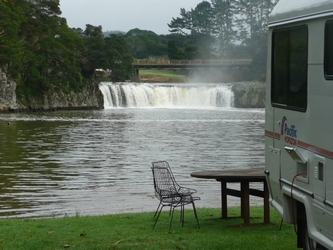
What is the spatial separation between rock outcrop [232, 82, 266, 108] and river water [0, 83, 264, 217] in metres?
26.2

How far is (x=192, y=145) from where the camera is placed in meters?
34.2

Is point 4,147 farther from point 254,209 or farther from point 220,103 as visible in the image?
point 220,103

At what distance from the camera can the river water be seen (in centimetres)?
1681

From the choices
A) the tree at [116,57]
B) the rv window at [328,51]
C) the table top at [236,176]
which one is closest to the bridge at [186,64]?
the tree at [116,57]

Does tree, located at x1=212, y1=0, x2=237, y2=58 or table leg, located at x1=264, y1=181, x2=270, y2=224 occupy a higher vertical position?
tree, located at x1=212, y1=0, x2=237, y2=58

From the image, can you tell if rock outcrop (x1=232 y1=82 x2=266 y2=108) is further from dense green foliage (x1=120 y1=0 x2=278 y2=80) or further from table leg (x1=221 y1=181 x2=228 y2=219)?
table leg (x1=221 y1=181 x2=228 y2=219)

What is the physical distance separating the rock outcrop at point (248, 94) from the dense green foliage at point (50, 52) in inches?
516

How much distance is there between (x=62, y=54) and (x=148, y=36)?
267 ft

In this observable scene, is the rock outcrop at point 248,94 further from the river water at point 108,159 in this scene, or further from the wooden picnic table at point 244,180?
the wooden picnic table at point 244,180

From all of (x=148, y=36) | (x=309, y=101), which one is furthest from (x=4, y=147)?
(x=148, y=36)

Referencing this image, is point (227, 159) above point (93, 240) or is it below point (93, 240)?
below

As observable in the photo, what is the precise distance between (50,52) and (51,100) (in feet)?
17.5

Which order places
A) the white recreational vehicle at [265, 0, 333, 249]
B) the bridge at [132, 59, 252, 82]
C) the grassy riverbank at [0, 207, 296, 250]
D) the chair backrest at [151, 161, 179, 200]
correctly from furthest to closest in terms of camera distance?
the bridge at [132, 59, 252, 82]
the chair backrest at [151, 161, 179, 200]
the grassy riverbank at [0, 207, 296, 250]
the white recreational vehicle at [265, 0, 333, 249]

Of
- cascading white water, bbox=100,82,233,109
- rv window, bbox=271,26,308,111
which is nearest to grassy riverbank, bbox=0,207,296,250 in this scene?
rv window, bbox=271,26,308,111
